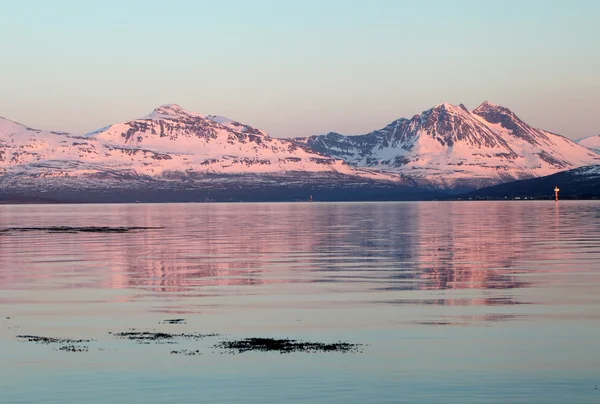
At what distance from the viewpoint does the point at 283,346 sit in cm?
3056

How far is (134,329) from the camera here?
3453 cm

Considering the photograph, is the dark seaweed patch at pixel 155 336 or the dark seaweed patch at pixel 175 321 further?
the dark seaweed patch at pixel 175 321

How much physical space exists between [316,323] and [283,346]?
487 centimetres

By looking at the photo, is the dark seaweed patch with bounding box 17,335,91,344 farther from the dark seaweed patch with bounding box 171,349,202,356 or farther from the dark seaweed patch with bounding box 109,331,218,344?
the dark seaweed patch with bounding box 171,349,202,356

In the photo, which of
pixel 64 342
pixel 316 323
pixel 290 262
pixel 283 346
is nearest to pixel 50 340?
pixel 64 342

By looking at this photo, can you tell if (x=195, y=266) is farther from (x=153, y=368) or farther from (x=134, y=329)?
(x=153, y=368)

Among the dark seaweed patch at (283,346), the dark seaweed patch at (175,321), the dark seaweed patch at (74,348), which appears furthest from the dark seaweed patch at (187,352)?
the dark seaweed patch at (175,321)

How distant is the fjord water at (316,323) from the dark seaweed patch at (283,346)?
2.12 feet

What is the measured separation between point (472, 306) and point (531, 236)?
185 feet

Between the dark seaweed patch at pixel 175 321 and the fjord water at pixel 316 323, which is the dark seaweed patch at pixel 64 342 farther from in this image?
the dark seaweed patch at pixel 175 321

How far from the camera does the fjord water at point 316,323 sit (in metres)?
24.9

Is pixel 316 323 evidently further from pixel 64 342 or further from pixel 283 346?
pixel 64 342

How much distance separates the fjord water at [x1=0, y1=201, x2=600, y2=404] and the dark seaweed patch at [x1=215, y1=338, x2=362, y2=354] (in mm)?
645

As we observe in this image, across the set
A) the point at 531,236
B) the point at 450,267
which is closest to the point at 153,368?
the point at 450,267
